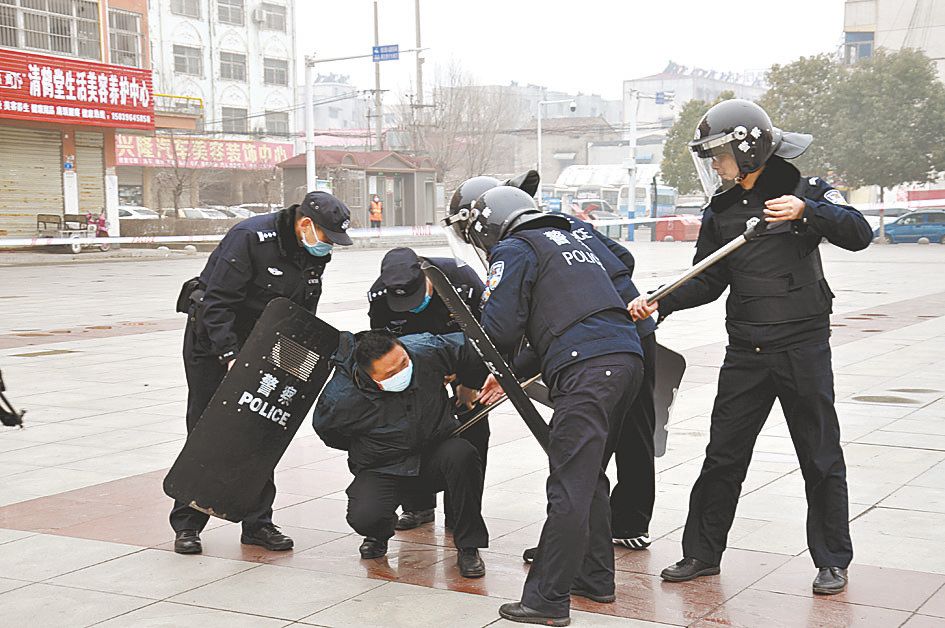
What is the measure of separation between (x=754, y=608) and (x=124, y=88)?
106 ft

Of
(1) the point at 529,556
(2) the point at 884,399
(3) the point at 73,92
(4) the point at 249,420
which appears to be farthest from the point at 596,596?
(3) the point at 73,92

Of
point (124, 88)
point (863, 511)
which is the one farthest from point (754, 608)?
point (124, 88)

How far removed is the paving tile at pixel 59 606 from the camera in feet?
13.0

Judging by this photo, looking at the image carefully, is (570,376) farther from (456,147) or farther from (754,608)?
(456,147)

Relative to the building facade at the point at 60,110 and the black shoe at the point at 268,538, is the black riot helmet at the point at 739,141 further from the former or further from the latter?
the building facade at the point at 60,110

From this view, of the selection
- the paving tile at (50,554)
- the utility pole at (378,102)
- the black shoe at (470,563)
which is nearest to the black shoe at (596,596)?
the black shoe at (470,563)

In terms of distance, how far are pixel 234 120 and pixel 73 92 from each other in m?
26.8

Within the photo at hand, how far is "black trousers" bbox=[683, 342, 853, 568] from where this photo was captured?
4.18 metres

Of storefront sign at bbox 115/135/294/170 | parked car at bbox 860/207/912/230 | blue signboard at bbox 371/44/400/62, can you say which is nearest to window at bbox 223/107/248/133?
storefront sign at bbox 115/135/294/170

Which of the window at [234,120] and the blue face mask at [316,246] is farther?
the window at [234,120]

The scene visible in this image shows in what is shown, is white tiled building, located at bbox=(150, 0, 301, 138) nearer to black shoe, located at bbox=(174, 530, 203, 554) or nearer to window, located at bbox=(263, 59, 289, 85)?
window, located at bbox=(263, 59, 289, 85)

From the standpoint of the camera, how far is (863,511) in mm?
5230

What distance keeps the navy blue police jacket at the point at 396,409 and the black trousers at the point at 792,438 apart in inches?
43.7

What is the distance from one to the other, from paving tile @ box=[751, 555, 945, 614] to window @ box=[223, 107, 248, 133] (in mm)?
55851
